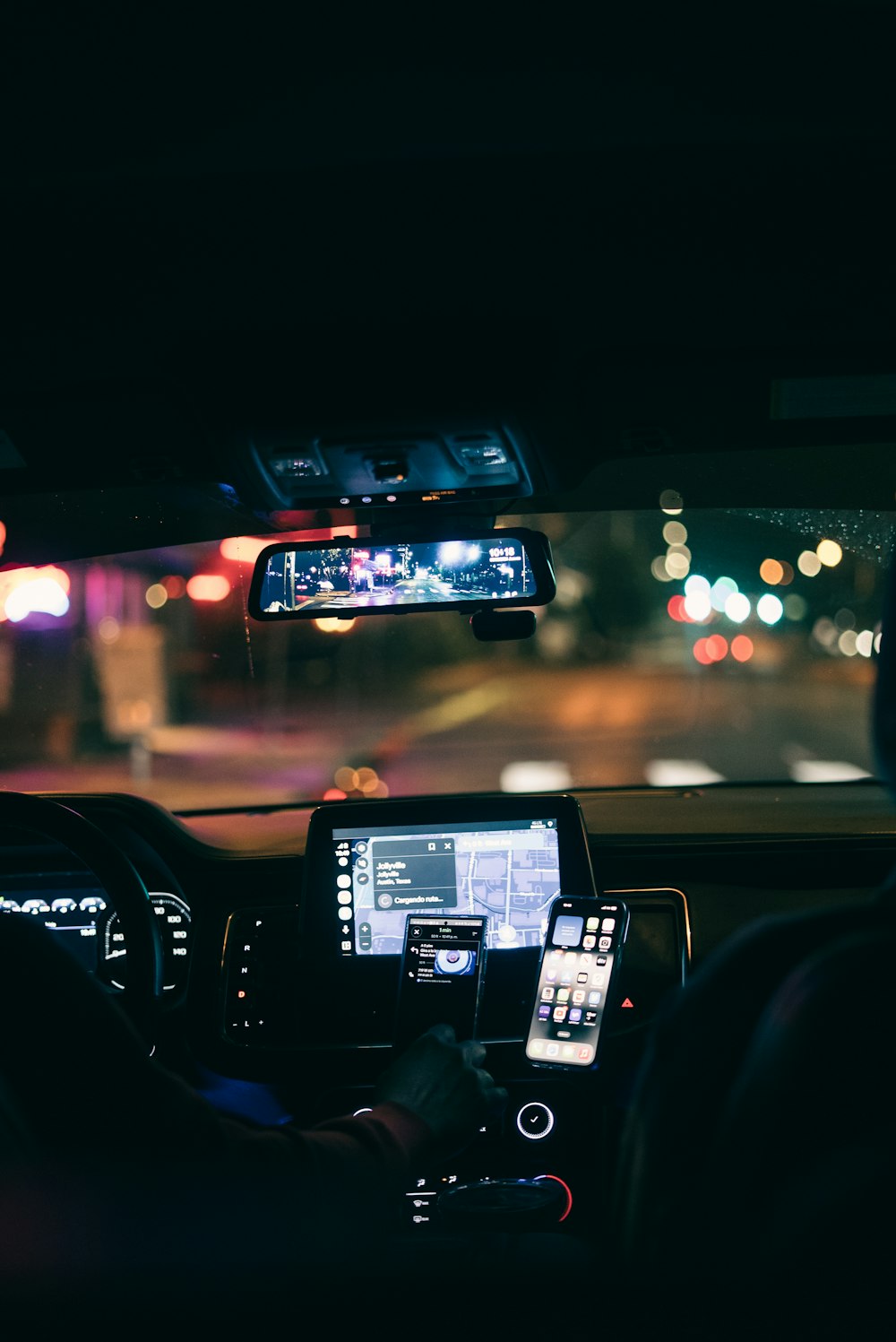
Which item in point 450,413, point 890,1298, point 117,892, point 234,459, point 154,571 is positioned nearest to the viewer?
point 890,1298

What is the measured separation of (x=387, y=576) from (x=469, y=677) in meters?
30.7

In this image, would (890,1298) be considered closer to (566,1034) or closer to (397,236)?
(566,1034)

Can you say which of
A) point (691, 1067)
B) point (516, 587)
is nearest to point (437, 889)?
point (516, 587)

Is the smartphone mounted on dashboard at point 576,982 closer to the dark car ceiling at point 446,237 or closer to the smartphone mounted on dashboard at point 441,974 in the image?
the smartphone mounted on dashboard at point 441,974

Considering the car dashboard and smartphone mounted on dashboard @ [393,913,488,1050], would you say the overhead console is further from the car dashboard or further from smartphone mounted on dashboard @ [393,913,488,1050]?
smartphone mounted on dashboard @ [393,913,488,1050]

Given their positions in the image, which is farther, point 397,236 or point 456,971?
point 456,971

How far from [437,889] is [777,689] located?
28.1m

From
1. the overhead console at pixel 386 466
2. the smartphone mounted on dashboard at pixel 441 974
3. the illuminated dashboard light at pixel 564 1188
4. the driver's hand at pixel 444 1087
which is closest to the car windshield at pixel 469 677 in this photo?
the overhead console at pixel 386 466

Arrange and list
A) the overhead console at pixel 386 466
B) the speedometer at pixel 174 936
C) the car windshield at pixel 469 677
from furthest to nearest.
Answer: the car windshield at pixel 469 677 < the speedometer at pixel 174 936 < the overhead console at pixel 386 466

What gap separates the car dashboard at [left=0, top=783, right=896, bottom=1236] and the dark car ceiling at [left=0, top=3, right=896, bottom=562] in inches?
49.2

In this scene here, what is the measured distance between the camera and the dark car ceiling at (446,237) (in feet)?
7.91

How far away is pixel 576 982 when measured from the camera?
330 centimetres

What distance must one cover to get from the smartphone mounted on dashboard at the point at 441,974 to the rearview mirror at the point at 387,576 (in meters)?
0.99

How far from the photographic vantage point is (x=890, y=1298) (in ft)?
3.80
